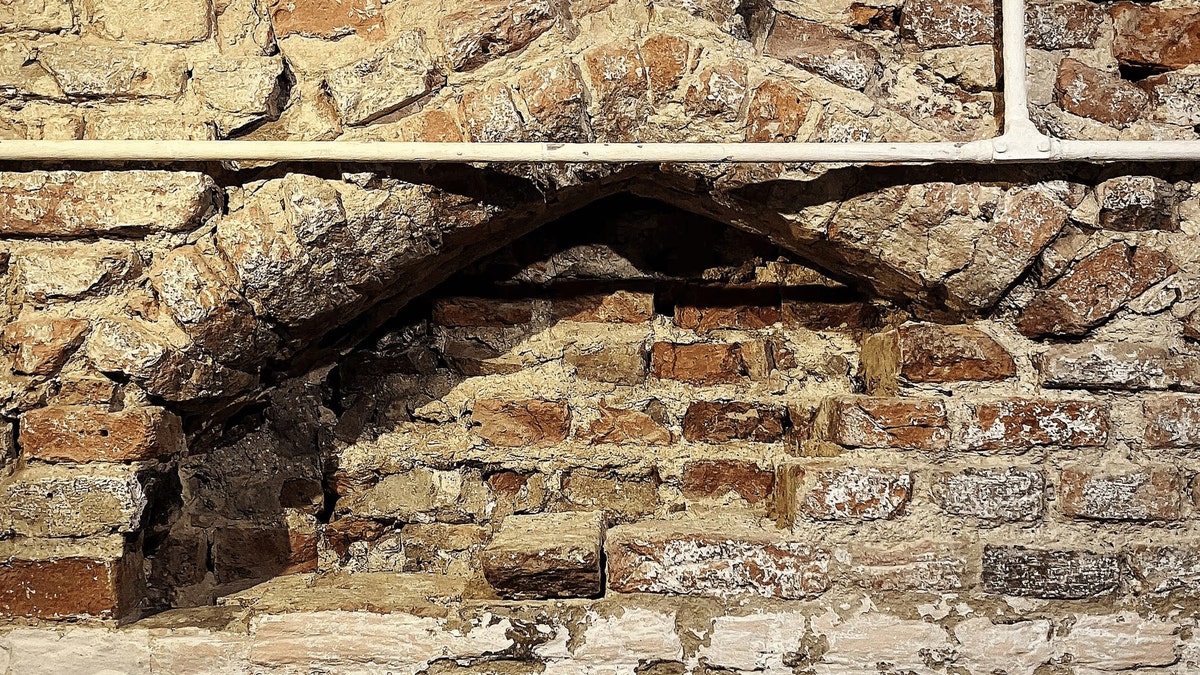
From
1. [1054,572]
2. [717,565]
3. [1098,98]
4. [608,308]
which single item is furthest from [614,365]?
[1098,98]

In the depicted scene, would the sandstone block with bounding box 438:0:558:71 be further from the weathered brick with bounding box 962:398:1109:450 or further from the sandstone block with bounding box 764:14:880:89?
the weathered brick with bounding box 962:398:1109:450

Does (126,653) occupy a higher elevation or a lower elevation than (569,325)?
lower

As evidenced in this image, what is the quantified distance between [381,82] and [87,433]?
67cm

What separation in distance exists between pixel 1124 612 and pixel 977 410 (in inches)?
14.6

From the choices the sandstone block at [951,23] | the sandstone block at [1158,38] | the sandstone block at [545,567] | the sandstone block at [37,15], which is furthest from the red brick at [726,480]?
the sandstone block at [37,15]

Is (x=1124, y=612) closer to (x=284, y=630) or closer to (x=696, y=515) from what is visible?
(x=696, y=515)

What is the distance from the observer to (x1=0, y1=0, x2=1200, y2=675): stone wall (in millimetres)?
1522

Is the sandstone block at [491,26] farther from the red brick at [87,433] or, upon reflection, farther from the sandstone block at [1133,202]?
the sandstone block at [1133,202]

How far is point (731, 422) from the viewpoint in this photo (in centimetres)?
188

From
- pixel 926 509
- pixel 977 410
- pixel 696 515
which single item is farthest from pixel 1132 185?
pixel 696 515

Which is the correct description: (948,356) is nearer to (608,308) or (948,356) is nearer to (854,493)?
(854,493)

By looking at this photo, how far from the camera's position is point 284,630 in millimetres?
1611

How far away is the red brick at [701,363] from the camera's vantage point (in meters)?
1.90

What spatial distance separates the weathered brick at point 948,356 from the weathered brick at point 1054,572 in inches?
10.8
